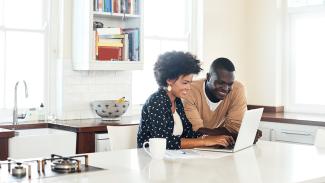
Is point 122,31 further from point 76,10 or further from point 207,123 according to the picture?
point 207,123

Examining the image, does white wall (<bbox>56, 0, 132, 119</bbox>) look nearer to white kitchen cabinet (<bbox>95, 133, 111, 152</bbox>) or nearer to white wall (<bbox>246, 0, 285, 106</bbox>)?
white kitchen cabinet (<bbox>95, 133, 111, 152</bbox>)

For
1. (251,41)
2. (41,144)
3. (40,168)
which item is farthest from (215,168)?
(251,41)

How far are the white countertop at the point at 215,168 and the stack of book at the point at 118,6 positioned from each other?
7.06 ft

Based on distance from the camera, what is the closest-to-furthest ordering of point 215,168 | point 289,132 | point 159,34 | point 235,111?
1. point 215,168
2. point 235,111
3. point 289,132
4. point 159,34

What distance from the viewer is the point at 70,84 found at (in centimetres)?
473

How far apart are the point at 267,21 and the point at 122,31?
190 centimetres

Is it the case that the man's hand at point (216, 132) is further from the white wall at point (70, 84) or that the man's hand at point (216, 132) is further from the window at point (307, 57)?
the window at point (307, 57)

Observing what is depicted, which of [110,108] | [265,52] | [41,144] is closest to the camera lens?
[41,144]

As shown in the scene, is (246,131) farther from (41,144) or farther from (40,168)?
(41,144)

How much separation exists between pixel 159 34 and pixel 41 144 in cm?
216

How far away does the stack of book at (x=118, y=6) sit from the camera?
4.63 m

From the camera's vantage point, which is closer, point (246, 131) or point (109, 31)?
point (246, 131)

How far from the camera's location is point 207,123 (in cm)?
337

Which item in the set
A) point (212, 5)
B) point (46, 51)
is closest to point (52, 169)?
point (46, 51)
